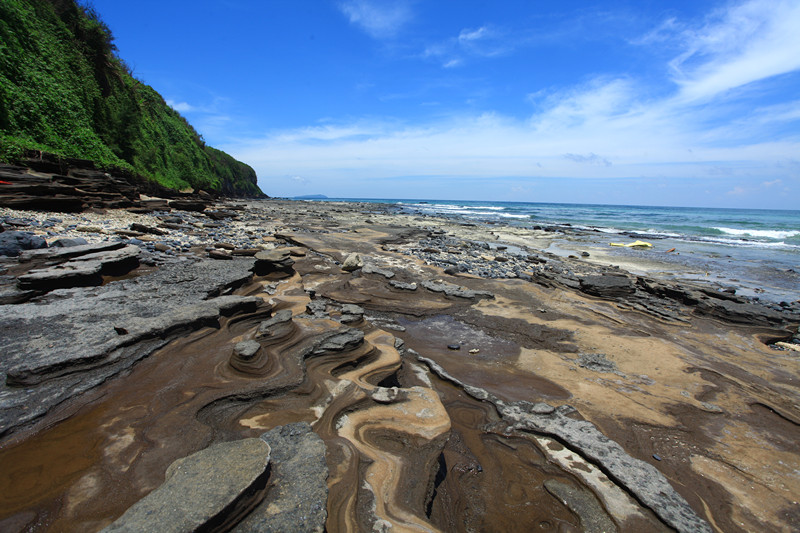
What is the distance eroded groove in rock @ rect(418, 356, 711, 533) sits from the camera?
270 cm

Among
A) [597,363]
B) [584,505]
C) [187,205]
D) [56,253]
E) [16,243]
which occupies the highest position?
[187,205]

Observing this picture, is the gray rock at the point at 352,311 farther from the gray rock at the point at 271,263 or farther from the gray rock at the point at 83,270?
the gray rock at the point at 83,270

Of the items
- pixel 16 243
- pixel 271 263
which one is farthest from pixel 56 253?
pixel 271 263

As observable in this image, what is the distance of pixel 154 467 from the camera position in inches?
94.4

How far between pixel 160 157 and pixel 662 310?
30.5 metres

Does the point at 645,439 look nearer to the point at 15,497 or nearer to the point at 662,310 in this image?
the point at 15,497

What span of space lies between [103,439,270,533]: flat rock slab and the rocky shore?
0.01 m

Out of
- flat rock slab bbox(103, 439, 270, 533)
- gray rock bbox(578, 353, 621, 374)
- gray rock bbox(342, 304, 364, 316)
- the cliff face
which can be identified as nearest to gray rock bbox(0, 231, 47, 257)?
gray rock bbox(342, 304, 364, 316)

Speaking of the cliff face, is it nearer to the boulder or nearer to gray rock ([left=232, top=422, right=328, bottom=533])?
the boulder

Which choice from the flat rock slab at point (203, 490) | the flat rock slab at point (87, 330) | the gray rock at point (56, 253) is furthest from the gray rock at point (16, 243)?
the flat rock slab at point (203, 490)

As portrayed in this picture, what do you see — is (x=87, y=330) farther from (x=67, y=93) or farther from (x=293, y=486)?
(x=67, y=93)

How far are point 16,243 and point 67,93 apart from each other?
45.3 ft

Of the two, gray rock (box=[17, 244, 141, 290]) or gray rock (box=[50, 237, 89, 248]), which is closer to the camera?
gray rock (box=[17, 244, 141, 290])

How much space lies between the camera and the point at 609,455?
327 cm
